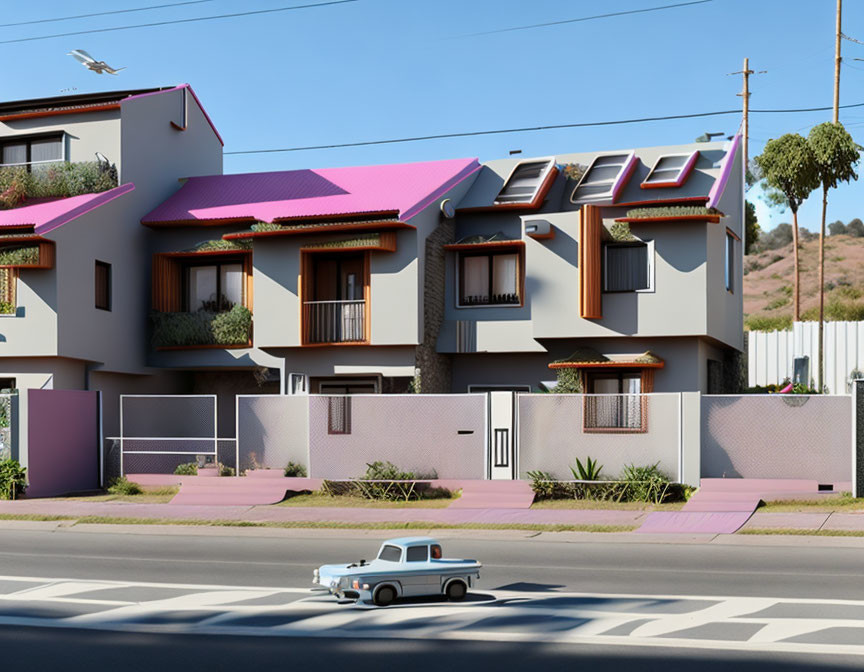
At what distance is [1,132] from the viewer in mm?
32094

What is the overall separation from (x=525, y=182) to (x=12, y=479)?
50.7ft

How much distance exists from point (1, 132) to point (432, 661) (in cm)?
2730

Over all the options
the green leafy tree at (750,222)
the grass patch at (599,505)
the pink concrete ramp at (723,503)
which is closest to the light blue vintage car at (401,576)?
the pink concrete ramp at (723,503)

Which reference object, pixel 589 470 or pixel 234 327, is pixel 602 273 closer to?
pixel 589 470

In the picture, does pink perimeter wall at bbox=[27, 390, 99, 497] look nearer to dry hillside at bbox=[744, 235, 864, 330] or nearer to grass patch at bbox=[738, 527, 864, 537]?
grass patch at bbox=[738, 527, 864, 537]

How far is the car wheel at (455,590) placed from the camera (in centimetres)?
1230

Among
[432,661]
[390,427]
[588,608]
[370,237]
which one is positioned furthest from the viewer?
[370,237]

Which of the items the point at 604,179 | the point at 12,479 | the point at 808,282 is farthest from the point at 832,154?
the point at 808,282

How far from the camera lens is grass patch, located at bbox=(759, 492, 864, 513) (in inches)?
815

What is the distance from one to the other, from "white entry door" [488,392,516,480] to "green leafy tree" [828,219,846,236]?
83669 mm

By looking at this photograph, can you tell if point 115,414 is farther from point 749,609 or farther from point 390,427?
point 749,609

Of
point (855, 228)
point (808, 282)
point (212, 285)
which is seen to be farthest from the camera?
point (855, 228)

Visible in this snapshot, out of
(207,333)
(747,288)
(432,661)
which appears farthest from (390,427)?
(747,288)

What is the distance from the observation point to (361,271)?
29.5 metres
